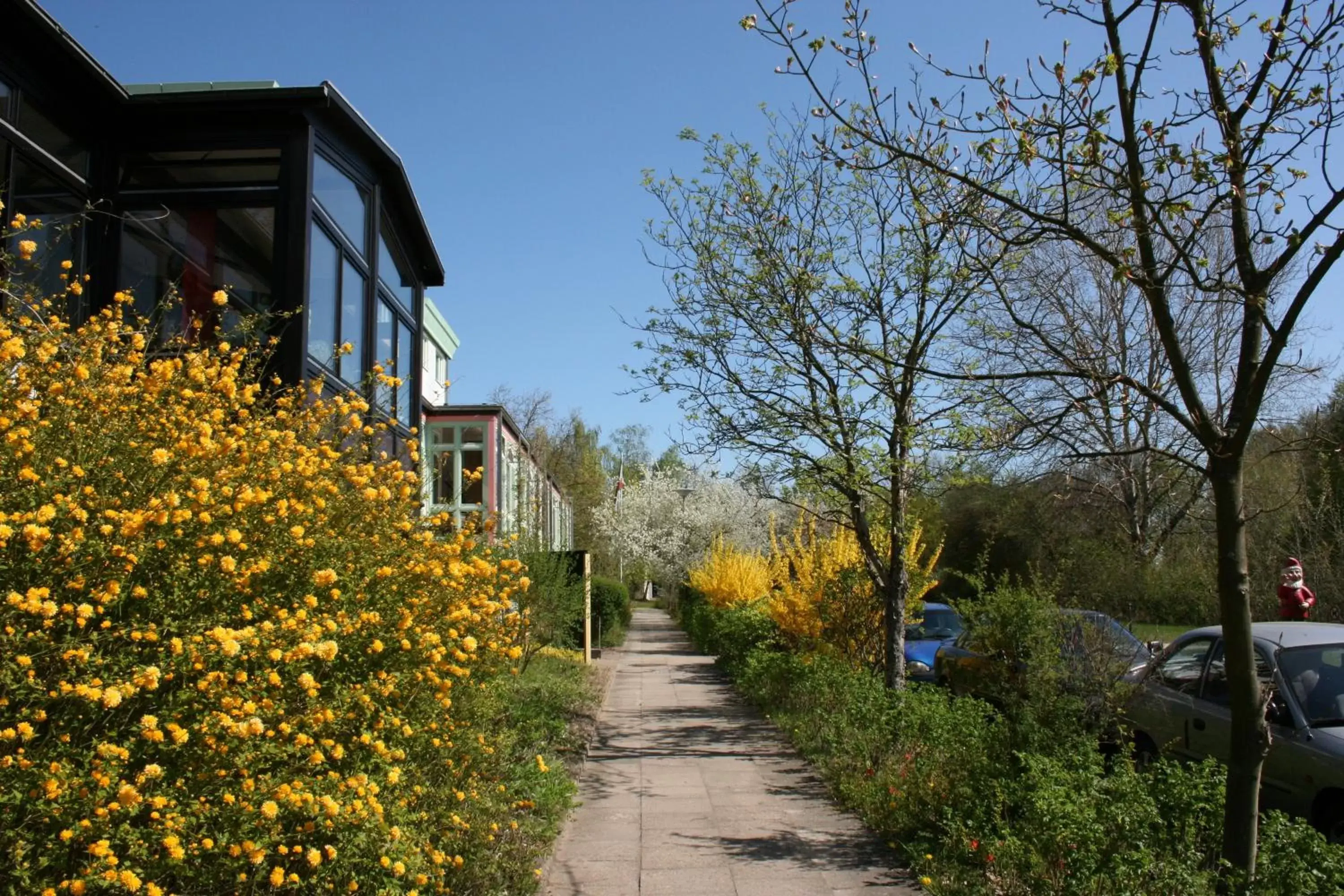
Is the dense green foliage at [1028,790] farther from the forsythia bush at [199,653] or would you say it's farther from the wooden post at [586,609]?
the wooden post at [586,609]

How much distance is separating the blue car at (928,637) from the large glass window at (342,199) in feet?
26.7

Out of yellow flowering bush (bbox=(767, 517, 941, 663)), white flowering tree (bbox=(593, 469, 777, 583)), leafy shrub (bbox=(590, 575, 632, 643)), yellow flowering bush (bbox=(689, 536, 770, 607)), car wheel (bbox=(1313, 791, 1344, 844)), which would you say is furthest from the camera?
white flowering tree (bbox=(593, 469, 777, 583))

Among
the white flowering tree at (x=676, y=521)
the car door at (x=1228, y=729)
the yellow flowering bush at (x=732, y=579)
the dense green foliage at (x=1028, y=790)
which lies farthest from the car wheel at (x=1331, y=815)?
the white flowering tree at (x=676, y=521)

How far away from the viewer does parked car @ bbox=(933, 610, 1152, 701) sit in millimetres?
6848

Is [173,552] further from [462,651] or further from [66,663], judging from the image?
[462,651]

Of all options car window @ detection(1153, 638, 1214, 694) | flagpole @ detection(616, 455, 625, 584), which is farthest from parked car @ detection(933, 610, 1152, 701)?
flagpole @ detection(616, 455, 625, 584)

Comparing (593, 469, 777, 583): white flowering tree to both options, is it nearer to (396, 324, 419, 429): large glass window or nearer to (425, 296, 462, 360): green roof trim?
(425, 296, 462, 360): green roof trim

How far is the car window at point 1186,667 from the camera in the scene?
761 centimetres

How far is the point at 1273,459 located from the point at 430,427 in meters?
14.7

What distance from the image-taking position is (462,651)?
14.2 ft

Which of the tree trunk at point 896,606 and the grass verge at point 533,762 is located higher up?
the tree trunk at point 896,606

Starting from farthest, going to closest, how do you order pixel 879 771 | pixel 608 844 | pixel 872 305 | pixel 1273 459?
1. pixel 1273 459
2. pixel 872 305
3. pixel 879 771
4. pixel 608 844

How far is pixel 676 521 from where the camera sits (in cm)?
4784

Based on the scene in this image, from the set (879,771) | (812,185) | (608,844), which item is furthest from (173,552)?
(812,185)
